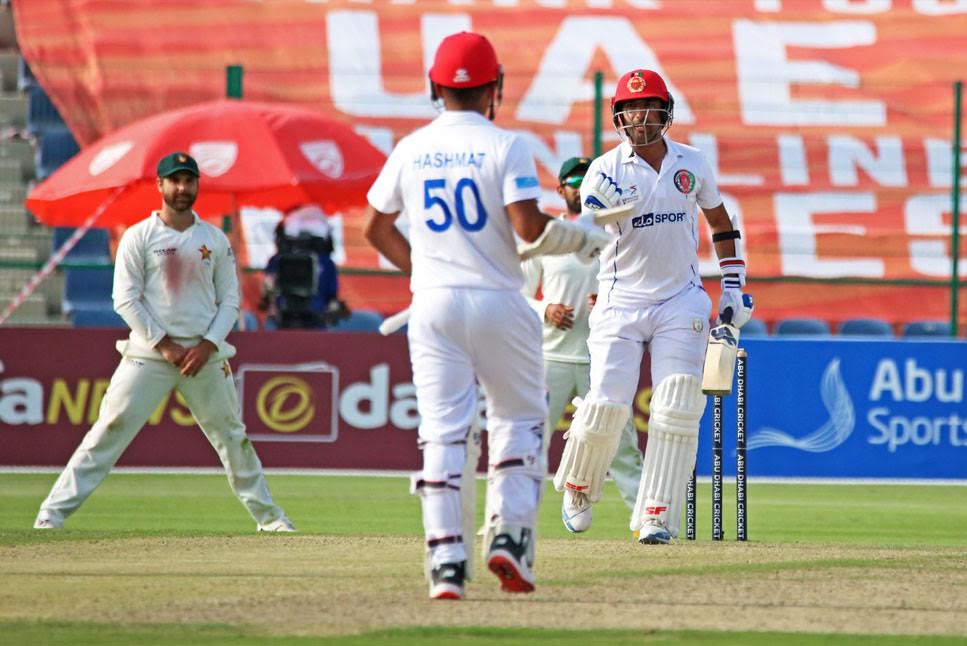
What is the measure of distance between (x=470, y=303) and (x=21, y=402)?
9654mm

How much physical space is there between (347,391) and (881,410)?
4.70 m

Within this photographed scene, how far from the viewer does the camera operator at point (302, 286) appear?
16188mm

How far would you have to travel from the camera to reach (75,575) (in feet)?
25.0

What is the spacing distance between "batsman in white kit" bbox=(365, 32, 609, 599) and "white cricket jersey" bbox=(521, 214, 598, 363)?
15.6ft

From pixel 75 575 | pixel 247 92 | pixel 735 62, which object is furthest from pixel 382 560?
pixel 735 62

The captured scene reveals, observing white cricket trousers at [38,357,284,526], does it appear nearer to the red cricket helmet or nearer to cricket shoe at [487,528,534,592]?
cricket shoe at [487,528,534,592]

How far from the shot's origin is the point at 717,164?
22922mm

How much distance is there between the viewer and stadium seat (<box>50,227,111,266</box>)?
19.7 m

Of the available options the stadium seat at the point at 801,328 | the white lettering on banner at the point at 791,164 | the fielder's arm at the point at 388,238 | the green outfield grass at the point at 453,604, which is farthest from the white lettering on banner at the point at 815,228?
the fielder's arm at the point at 388,238

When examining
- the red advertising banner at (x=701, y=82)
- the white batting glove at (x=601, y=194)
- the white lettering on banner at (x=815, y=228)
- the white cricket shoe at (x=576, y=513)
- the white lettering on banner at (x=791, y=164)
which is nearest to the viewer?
the white batting glove at (x=601, y=194)

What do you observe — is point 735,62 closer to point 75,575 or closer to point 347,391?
point 347,391

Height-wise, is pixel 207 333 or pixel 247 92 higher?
pixel 247 92

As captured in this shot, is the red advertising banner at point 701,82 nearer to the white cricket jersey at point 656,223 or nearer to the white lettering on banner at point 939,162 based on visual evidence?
the white lettering on banner at point 939,162

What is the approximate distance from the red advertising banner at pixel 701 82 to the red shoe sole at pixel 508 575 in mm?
13462
